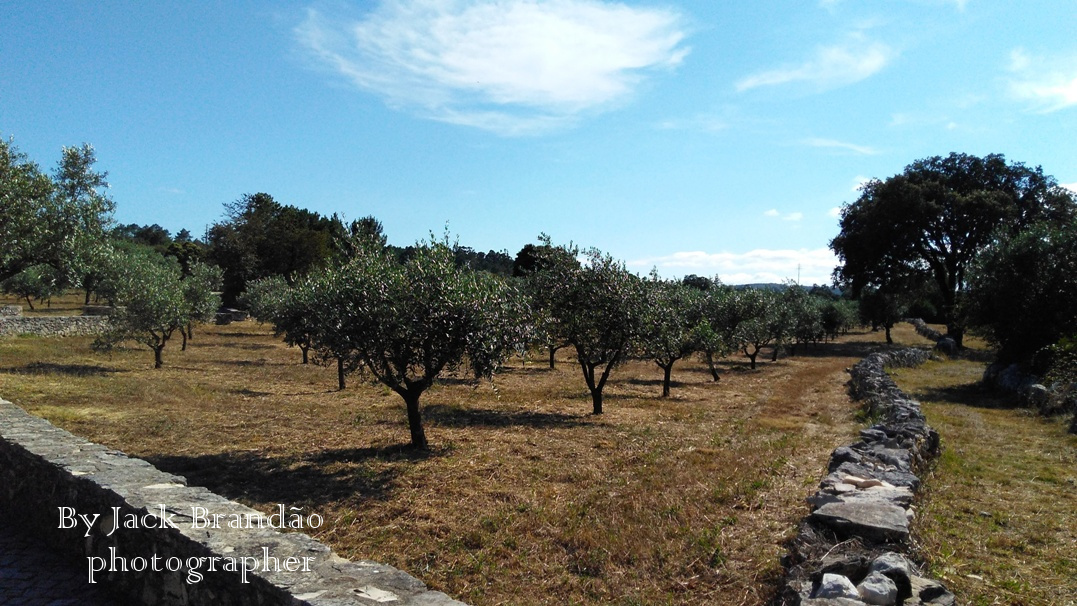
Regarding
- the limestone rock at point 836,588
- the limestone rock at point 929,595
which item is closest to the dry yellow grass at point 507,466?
the limestone rock at point 836,588

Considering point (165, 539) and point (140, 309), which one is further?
point (140, 309)

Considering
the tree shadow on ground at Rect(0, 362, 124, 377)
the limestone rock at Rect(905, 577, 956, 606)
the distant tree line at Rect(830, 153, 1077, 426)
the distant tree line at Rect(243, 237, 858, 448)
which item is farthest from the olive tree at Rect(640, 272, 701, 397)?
the distant tree line at Rect(830, 153, 1077, 426)

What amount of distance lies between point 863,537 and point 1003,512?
11.6 ft

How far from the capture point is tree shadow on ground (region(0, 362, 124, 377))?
2180 cm

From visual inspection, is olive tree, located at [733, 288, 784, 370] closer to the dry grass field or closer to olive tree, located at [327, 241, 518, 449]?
the dry grass field

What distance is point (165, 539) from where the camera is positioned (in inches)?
216

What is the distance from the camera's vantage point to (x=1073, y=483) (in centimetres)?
1026

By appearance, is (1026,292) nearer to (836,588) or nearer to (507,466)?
(507,466)

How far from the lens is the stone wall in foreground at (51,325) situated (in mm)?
35562

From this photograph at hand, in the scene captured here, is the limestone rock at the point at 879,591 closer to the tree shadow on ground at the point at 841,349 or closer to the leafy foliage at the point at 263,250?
the tree shadow on ground at the point at 841,349

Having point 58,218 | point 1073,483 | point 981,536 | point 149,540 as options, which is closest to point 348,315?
point 149,540

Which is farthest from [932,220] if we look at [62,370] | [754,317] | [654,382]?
[62,370]

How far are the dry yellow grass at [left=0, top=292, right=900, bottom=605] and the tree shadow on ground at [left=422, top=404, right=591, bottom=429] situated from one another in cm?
11

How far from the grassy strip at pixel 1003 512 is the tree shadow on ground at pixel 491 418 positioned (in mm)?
8610
